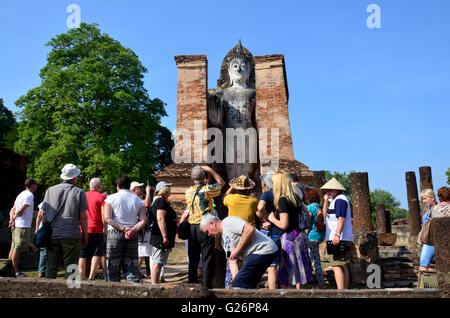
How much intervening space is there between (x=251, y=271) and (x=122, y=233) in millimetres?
1917

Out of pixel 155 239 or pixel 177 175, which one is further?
pixel 177 175

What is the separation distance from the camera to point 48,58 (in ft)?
67.8

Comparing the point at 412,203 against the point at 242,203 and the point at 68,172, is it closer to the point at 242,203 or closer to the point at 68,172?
the point at 242,203

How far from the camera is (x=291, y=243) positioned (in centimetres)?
513

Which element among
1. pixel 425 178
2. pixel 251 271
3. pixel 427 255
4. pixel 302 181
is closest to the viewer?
pixel 251 271

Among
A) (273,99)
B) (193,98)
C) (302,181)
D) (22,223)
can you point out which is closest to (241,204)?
(22,223)

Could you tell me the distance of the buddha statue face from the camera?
12508 mm

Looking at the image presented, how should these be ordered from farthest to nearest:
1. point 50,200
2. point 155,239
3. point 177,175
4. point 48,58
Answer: point 48,58 < point 177,175 < point 155,239 < point 50,200

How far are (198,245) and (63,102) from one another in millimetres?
15829

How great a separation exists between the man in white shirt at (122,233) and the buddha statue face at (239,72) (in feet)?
26.1

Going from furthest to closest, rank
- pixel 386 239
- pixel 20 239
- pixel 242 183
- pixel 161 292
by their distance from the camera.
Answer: pixel 386 239 → pixel 20 239 → pixel 242 183 → pixel 161 292

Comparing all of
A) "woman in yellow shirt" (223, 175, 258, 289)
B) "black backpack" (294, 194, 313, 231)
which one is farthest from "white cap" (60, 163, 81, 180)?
"black backpack" (294, 194, 313, 231)
